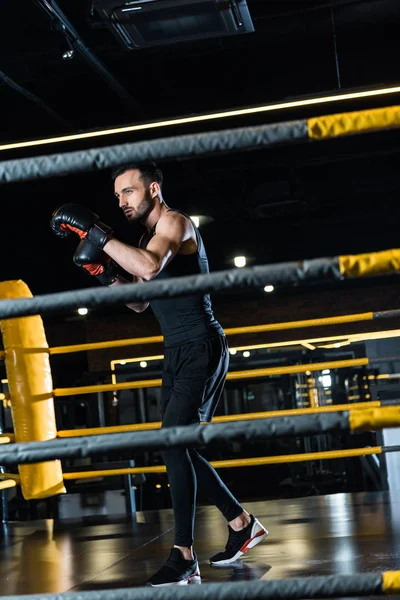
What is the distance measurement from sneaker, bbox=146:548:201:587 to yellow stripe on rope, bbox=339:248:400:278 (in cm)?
141

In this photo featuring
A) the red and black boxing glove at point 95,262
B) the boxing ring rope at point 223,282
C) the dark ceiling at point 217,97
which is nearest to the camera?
the boxing ring rope at point 223,282

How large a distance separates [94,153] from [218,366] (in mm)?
1440

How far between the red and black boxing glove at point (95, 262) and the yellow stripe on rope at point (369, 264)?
3.82ft

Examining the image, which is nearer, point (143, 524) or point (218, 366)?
point (218, 366)

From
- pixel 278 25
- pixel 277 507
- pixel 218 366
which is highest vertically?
pixel 278 25

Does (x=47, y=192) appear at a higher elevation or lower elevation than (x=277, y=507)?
higher

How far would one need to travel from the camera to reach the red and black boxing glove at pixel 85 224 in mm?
2014

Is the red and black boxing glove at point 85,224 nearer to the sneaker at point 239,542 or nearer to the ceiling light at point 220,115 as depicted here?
the sneaker at point 239,542

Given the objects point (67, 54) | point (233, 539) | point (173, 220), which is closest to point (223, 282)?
point (173, 220)

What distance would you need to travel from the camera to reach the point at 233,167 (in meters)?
7.51

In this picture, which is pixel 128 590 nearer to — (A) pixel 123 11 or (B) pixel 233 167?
(A) pixel 123 11

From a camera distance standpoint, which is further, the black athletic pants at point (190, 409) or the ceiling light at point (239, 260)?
the ceiling light at point (239, 260)

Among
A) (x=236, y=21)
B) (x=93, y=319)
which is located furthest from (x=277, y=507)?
(x=93, y=319)

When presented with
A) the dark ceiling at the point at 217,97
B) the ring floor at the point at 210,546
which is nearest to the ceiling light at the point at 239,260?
the dark ceiling at the point at 217,97
